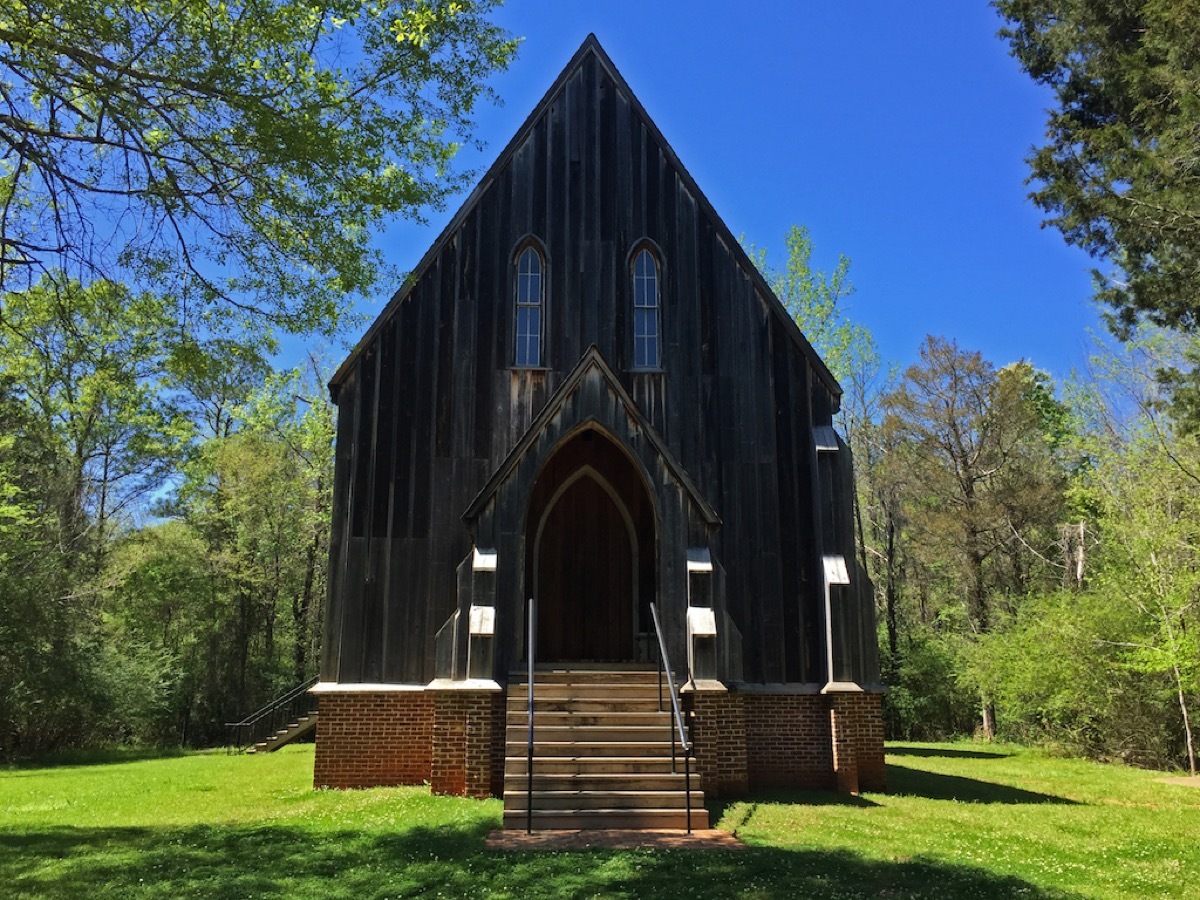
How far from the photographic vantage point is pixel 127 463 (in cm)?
3153

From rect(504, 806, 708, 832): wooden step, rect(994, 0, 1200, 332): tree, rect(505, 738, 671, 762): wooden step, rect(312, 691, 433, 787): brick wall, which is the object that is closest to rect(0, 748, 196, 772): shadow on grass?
rect(312, 691, 433, 787): brick wall

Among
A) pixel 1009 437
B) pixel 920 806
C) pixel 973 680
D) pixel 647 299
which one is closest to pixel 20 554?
pixel 647 299

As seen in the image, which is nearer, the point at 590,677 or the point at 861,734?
the point at 590,677

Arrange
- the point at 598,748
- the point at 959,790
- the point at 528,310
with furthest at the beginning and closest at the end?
the point at 528,310 < the point at 959,790 < the point at 598,748

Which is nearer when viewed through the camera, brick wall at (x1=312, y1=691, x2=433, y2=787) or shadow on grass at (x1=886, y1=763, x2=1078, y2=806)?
brick wall at (x1=312, y1=691, x2=433, y2=787)

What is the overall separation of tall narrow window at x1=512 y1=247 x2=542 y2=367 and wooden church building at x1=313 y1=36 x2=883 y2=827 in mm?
36

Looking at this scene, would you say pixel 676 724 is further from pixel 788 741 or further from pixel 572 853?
pixel 788 741

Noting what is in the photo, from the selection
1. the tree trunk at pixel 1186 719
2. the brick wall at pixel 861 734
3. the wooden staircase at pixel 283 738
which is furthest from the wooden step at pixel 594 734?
the tree trunk at pixel 1186 719

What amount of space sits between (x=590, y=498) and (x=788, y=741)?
496cm

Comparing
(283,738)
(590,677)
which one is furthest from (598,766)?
(283,738)

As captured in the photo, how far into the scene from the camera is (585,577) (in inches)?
591

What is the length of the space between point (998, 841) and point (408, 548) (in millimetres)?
8312

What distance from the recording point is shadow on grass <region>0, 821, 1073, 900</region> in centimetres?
702

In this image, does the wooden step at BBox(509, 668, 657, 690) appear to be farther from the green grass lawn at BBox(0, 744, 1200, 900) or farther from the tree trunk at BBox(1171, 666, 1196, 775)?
the tree trunk at BBox(1171, 666, 1196, 775)
